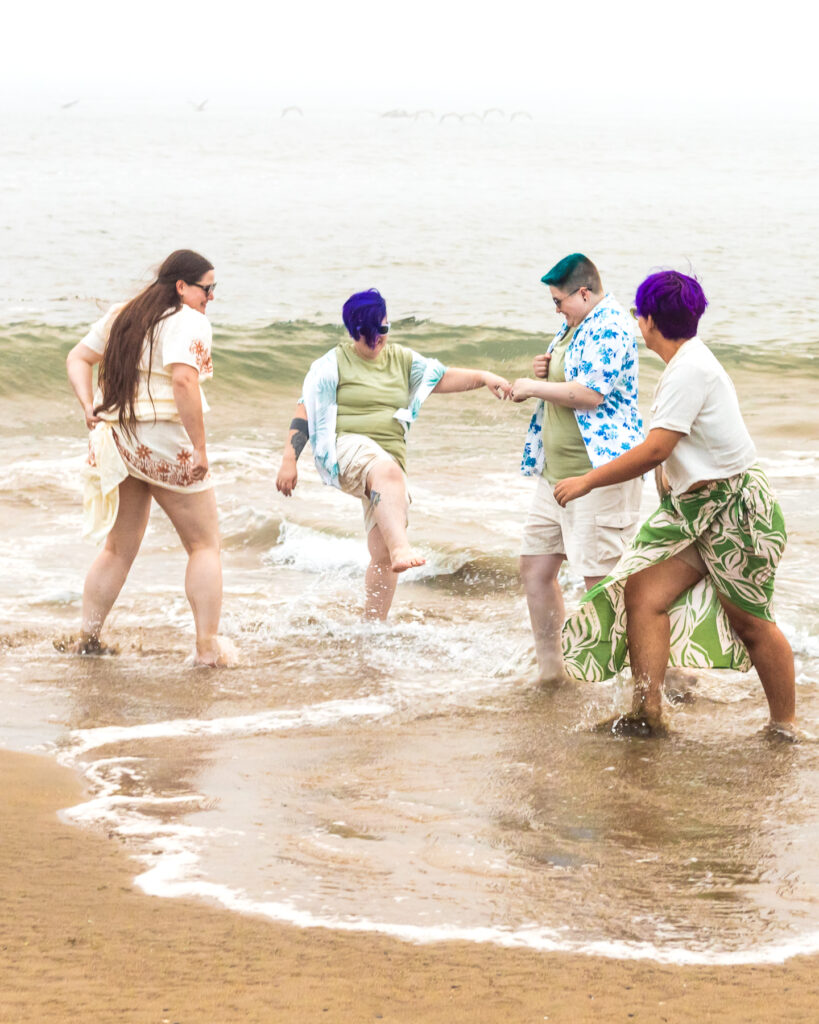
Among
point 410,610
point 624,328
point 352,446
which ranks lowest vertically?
point 410,610

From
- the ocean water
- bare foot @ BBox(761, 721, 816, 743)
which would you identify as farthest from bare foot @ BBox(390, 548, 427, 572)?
bare foot @ BBox(761, 721, 816, 743)

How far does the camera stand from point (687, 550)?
16.0 ft

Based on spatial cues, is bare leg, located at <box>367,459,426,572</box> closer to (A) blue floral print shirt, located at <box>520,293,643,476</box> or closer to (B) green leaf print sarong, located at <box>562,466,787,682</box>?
(A) blue floral print shirt, located at <box>520,293,643,476</box>

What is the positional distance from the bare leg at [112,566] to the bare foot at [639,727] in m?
2.32

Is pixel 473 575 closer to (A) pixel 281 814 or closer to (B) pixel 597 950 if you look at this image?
(A) pixel 281 814

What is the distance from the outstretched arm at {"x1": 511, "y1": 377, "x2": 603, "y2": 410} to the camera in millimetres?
5336

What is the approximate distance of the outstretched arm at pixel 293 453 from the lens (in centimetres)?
611

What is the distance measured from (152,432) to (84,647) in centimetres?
108

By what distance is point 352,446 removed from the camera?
6125 millimetres

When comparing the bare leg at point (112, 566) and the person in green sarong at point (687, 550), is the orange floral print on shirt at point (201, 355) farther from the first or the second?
the person in green sarong at point (687, 550)

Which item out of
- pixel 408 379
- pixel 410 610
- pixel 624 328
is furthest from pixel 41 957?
pixel 410 610

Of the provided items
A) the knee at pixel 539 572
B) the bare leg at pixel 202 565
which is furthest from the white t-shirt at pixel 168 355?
the knee at pixel 539 572

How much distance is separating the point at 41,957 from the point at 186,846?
799 mm

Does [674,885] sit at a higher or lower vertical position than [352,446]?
lower
